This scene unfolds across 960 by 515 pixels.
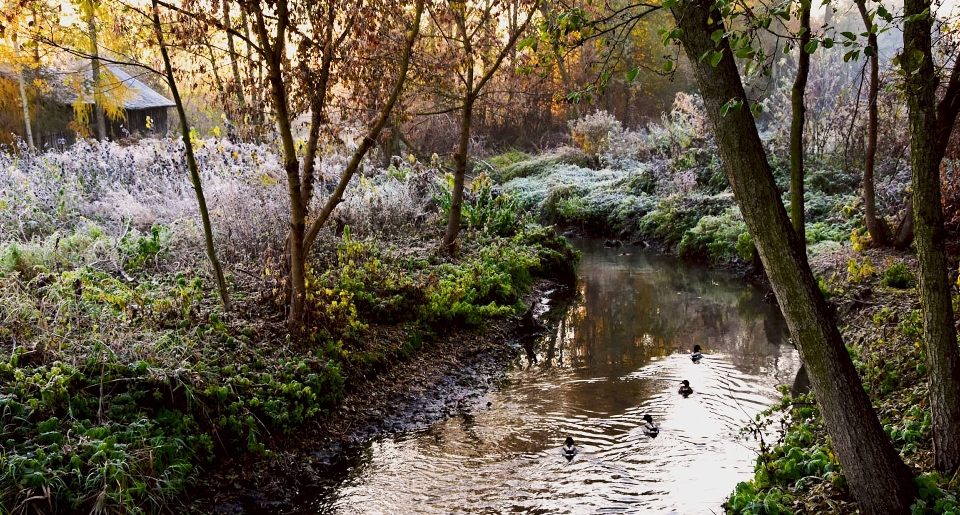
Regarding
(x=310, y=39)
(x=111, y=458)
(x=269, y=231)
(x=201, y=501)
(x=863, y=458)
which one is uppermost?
(x=310, y=39)

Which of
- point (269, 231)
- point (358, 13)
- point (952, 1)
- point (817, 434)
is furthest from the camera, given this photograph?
point (269, 231)

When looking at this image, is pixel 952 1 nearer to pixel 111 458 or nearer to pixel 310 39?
pixel 310 39

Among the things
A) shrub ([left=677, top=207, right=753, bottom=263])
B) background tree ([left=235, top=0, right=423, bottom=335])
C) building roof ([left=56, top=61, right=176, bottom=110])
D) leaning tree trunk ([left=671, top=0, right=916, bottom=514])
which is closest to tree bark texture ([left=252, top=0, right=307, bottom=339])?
background tree ([left=235, top=0, right=423, bottom=335])

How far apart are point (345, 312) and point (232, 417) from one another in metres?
2.17

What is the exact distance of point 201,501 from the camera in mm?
4887

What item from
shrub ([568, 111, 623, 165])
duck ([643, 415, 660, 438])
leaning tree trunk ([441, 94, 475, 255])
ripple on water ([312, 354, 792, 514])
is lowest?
ripple on water ([312, 354, 792, 514])

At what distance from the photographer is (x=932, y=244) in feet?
12.7

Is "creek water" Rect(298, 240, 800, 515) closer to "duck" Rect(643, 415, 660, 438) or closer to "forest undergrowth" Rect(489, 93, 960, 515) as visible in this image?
"duck" Rect(643, 415, 660, 438)

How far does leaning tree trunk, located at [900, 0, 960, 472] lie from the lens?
12.3ft

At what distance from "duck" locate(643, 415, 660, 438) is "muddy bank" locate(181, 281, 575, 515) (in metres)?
1.61

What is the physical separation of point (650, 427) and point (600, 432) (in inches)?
18.2

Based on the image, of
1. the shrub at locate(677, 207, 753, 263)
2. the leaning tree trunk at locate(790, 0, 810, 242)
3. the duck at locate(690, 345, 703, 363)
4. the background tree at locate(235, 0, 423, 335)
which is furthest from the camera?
the shrub at locate(677, 207, 753, 263)

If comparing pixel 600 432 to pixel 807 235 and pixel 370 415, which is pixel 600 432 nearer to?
pixel 370 415

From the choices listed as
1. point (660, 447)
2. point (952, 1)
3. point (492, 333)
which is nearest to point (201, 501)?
point (660, 447)
